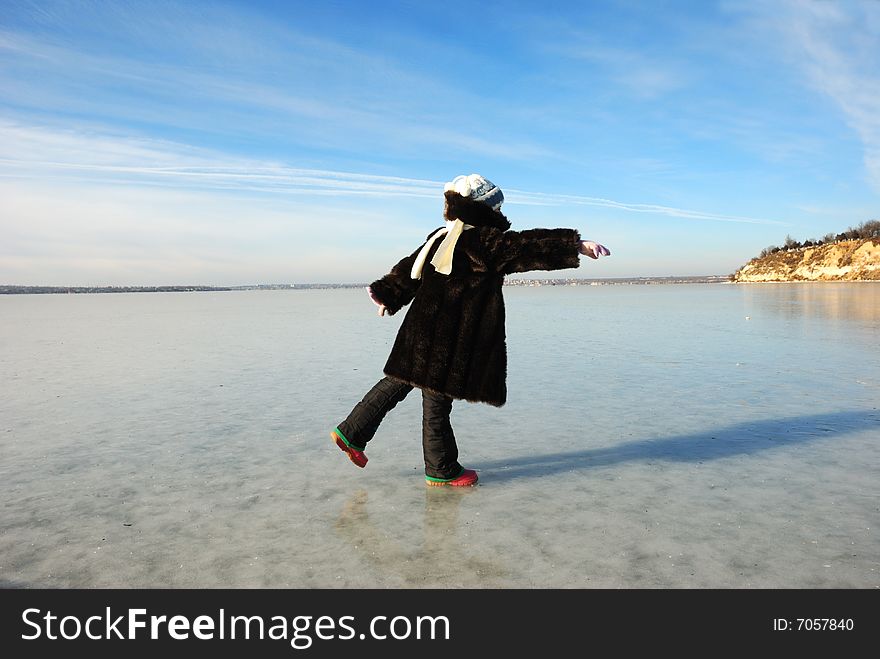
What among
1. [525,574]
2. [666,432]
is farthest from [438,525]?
[666,432]

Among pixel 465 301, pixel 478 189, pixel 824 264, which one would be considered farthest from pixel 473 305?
pixel 824 264

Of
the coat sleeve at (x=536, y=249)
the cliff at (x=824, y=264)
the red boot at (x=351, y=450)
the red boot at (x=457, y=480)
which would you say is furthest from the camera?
the cliff at (x=824, y=264)

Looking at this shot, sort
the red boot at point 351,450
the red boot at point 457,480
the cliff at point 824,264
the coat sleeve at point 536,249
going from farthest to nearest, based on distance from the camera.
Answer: the cliff at point 824,264 → the red boot at point 351,450 → the red boot at point 457,480 → the coat sleeve at point 536,249

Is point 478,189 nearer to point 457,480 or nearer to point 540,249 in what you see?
point 540,249

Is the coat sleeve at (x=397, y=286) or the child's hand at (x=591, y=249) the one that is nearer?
the child's hand at (x=591, y=249)

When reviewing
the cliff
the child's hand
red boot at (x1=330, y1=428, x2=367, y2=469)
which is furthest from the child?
the cliff

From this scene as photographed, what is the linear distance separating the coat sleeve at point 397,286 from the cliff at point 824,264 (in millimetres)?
59630

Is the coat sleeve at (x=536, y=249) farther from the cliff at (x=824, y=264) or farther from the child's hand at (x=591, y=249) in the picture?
the cliff at (x=824, y=264)

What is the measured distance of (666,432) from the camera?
13.9 feet

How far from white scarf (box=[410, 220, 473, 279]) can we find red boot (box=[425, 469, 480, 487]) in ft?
3.42

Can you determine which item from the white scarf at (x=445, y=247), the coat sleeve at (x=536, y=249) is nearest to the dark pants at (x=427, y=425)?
the white scarf at (x=445, y=247)

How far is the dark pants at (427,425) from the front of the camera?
3193mm

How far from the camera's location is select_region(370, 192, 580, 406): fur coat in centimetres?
314

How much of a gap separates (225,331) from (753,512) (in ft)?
40.5
